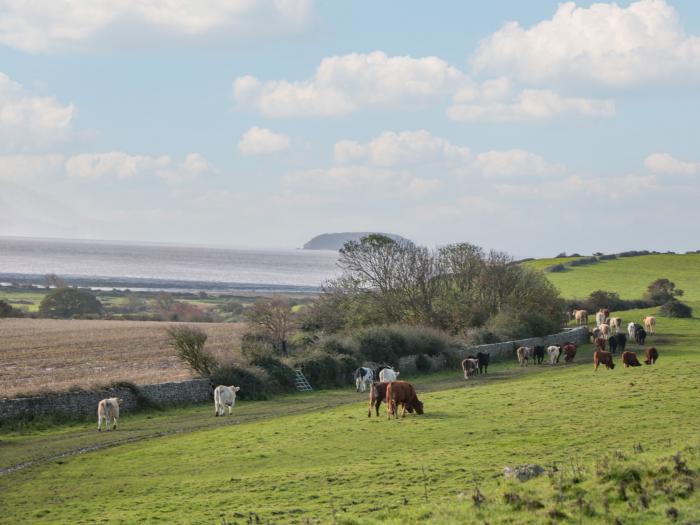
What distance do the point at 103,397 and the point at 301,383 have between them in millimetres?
12314

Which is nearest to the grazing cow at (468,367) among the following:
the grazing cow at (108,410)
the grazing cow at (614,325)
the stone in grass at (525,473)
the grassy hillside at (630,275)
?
the grazing cow at (108,410)

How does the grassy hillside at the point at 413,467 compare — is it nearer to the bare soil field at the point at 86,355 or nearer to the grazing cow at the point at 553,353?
the bare soil field at the point at 86,355

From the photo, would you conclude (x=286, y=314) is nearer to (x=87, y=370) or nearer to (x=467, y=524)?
(x=87, y=370)

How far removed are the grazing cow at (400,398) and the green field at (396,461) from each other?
439 mm

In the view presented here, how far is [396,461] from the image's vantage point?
21.2m

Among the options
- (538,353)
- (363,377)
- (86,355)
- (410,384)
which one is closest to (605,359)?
(538,353)

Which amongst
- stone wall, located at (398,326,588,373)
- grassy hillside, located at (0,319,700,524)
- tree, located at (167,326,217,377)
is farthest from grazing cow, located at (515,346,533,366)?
tree, located at (167,326,217,377)

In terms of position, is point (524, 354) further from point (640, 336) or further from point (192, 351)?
point (192, 351)

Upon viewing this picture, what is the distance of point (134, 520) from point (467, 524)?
689cm

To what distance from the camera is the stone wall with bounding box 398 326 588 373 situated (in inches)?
1969

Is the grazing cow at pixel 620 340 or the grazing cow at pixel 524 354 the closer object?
the grazing cow at pixel 524 354

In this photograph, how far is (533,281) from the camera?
68.4 meters

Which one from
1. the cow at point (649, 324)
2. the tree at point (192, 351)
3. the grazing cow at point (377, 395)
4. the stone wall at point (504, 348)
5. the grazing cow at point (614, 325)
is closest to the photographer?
the grazing cow at point (377, 395)

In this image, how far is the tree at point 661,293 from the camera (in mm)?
86250
